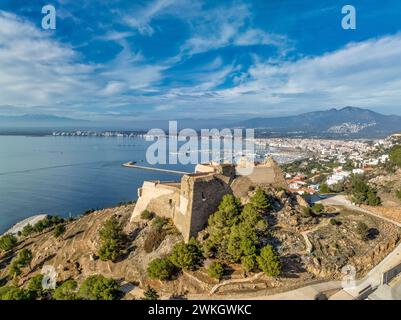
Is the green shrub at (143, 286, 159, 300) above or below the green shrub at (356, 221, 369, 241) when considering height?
below

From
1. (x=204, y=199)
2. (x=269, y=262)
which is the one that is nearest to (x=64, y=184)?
(x=204, y=199)

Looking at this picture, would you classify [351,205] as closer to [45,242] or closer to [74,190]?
[45,242]

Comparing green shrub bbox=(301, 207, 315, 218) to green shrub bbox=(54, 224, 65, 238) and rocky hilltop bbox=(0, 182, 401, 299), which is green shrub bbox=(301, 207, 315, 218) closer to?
rocky hilltop bbox=(0, 182, 401, 299)

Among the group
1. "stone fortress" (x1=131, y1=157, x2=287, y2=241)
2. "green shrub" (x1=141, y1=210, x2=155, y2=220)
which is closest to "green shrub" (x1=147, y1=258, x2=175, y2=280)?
"stone fortress" (x1=131, y1=157, x2=287, y2=241)

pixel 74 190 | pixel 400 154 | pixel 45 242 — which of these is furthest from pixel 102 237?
pixel 74 190

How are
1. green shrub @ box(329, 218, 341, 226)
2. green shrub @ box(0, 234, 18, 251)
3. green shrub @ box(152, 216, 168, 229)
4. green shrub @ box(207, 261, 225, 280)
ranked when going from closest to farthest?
green shrub @ box(207, 261, 225, 280) → green shrub @ box(329, 218, 341, 226) → green shrub @ box(152, 216, 168, 229) → green shrub @ box(0, 234, 18, 251)

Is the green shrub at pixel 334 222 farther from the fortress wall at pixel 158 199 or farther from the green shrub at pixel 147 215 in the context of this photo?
the green shrub at pixel 147 215

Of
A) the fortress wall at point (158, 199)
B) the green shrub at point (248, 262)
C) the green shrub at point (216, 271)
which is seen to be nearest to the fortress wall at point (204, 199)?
the fortress wall at point (158, 199)
